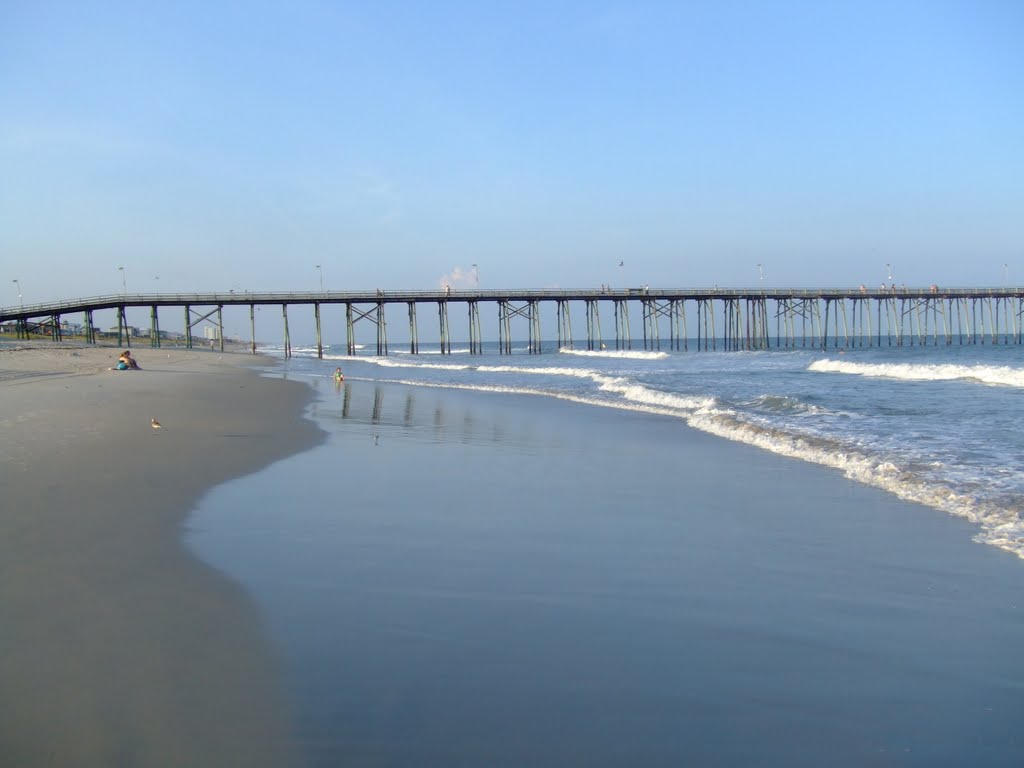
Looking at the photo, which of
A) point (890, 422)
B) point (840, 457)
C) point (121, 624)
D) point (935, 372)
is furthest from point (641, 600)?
point (935, 372)

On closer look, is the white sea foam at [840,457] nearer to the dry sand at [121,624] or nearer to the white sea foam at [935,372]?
the dry sand at [121,624]

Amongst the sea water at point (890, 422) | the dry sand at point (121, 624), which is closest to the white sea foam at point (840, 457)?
the sea water at point (890, 422)

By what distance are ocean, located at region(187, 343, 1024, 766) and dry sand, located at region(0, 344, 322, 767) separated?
0.78ft

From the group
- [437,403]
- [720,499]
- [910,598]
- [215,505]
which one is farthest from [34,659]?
[437,403]

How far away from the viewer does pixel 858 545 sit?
5641mm

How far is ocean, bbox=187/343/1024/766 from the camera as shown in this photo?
9.53ft

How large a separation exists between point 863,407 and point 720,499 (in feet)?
31.1

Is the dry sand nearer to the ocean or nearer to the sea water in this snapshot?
the ocean

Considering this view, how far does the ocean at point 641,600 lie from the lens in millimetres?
2906

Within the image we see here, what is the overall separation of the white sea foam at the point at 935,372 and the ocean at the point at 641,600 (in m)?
14.7

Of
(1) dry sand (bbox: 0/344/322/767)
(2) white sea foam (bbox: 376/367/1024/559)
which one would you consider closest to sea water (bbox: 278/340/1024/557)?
(2) white sea foam (bbox: 376/367/1024/559)

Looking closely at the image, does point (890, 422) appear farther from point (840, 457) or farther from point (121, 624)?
point (121, 624)

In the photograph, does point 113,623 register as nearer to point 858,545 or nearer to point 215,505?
point 215,505

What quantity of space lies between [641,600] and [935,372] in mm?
26559
